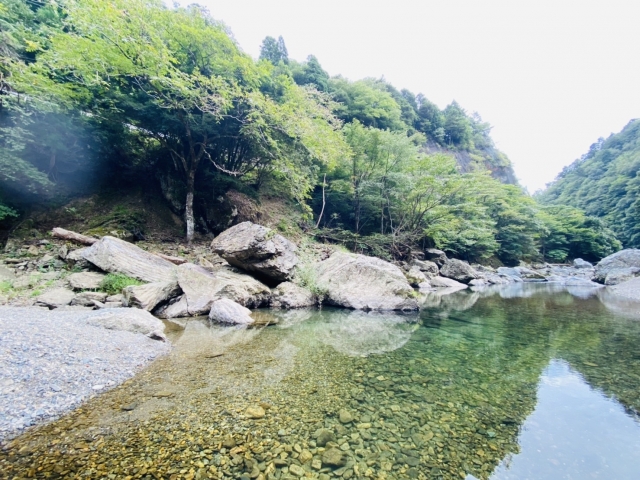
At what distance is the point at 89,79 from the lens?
9.99 meters

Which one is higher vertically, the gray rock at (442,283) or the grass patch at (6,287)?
the gray rock at (442,283)

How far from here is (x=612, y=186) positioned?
166ft

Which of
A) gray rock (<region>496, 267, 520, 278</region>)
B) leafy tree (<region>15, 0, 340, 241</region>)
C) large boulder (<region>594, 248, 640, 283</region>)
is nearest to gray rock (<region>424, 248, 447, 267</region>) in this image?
gray rock (<region>496, 267, 520, 278</region>)

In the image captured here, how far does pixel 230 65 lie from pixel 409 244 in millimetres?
16720

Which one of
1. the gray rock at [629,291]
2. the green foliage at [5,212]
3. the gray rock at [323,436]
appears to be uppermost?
the gray rock at [629,291]

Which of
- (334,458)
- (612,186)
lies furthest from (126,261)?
(612,186)

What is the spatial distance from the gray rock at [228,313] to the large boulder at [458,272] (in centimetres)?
1866

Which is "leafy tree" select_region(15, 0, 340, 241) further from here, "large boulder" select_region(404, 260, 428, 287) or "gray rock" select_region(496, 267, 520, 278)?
"gray rock" select_region(496, 267, 520, 278)

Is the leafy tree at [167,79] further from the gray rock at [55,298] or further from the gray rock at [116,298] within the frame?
the gray rock at [55,298]

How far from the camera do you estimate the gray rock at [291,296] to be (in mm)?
10047

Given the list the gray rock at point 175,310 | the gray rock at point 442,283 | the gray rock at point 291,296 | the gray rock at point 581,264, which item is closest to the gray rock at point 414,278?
the gray rock at point 442,283

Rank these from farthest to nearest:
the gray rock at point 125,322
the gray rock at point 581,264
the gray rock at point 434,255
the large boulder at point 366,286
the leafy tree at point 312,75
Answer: the gray rock at point 581,264 → the leafy tree at point 312,75 → the gray rock at point 434,255 → the large boulder at point 366,286 → the gray rock at point 125,322

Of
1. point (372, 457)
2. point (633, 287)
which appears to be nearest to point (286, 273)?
point (372, 457)

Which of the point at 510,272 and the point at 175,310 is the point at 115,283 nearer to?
the point at 175,310
